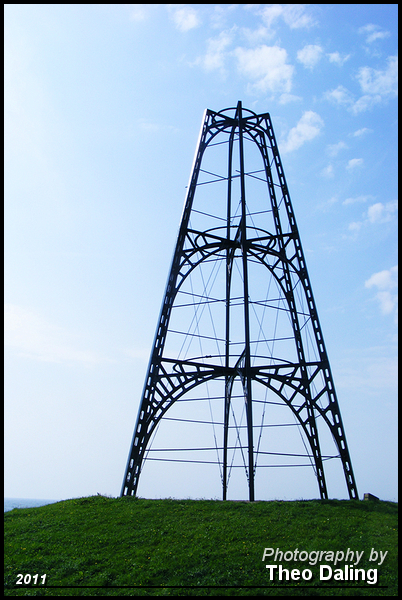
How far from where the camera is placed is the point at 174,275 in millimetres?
21891

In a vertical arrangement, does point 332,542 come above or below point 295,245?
below

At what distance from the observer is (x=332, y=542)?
12344 mm

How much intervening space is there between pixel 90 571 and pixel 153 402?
8.06m

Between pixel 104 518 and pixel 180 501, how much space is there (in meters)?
2.70

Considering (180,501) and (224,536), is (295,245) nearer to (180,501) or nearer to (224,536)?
(180,501)

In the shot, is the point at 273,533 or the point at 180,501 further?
the point at 180,501

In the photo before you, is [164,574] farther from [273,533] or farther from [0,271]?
[0,271]

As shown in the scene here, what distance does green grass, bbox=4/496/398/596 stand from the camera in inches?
434

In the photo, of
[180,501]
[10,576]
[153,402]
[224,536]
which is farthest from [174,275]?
[10,576]

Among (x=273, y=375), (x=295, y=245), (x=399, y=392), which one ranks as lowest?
(x=399, y=392)

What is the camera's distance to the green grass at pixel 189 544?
11016 mm

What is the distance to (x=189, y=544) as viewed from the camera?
42.2 feet

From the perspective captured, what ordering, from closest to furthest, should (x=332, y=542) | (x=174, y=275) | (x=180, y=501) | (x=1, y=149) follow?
(x=1, y=149), (x=332, y=542), (x=180, y=501), (x=174, y=275)

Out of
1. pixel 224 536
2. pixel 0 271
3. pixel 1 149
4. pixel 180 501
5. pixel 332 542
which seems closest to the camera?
pixel 0 271
